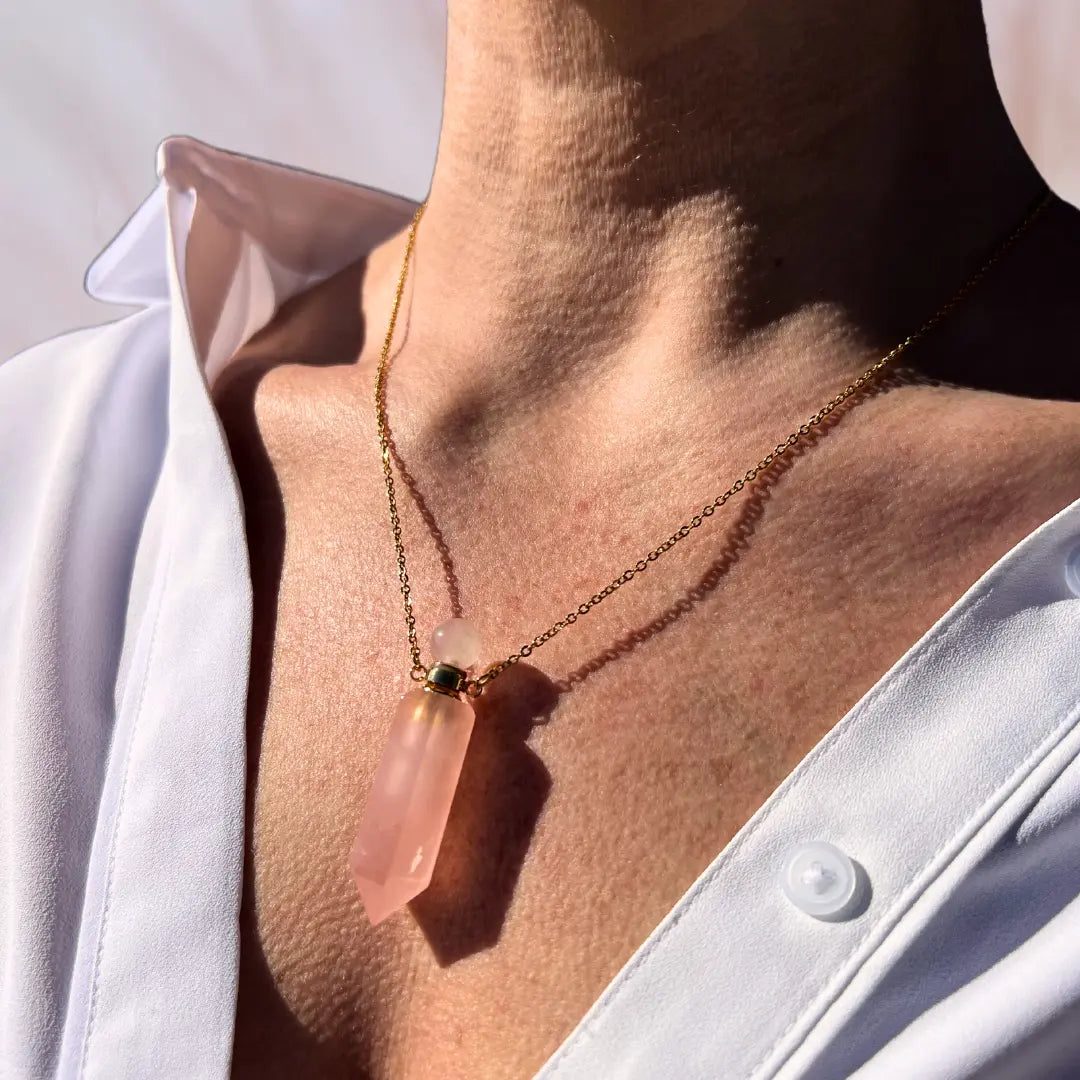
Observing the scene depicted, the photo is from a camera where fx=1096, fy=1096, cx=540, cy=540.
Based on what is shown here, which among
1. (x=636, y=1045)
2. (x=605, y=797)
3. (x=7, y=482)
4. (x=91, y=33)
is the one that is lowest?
(x=636, y=1045)

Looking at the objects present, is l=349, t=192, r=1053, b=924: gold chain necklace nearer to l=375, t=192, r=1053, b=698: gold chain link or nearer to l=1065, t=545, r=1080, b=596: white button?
l=375, t=192, r=1053, b=698: gold chain link

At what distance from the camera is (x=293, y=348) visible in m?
0.86

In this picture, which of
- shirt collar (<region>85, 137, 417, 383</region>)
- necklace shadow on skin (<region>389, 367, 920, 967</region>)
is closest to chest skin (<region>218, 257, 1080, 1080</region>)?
necklace shadow on skin (<region>389, 367, 920, 967</region>)

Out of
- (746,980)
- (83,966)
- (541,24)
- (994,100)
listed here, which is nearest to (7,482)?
(83,966)

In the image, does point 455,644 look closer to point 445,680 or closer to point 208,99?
point 445,680

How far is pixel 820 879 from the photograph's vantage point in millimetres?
502

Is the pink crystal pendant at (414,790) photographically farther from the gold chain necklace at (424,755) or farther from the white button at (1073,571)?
the white button at (1073,571)

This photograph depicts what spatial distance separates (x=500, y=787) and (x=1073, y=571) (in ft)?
1.03

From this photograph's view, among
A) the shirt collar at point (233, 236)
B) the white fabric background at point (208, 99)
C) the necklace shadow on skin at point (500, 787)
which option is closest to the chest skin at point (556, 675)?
the necklace shadow on skin at point (500, 787)

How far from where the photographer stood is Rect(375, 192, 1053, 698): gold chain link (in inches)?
24.5

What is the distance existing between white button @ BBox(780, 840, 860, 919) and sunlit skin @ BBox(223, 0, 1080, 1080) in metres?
0.05

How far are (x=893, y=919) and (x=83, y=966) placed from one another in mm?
400

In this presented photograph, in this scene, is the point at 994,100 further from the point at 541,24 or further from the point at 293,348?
the point at 293,348

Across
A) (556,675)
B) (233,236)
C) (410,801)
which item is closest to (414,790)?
(410,801)
